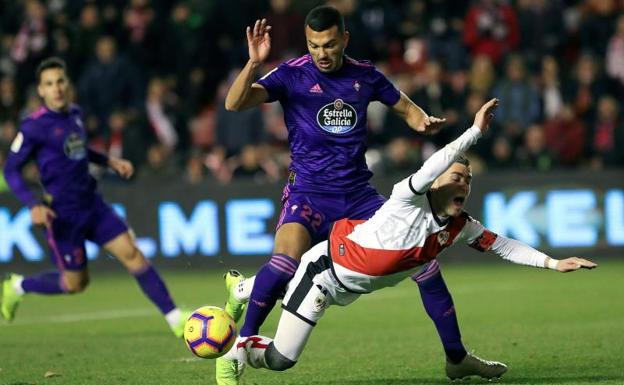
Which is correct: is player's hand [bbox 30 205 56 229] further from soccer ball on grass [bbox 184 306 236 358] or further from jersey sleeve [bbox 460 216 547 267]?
jersey sleeve [bbox 460 216 547 267]

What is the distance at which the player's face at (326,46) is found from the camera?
310 inches

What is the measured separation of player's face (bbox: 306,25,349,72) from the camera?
7.88 m

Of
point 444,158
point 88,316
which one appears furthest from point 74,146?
point 444,158

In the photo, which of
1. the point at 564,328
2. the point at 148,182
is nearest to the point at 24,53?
the point at 148,182

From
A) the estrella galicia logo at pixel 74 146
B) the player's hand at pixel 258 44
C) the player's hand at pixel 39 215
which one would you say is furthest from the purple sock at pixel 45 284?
the player's hand at pixel 258 44

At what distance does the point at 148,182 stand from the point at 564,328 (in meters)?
8.13

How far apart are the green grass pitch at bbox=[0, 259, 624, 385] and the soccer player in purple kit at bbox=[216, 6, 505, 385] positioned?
1.79ft

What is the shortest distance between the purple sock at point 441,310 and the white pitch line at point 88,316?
558 cm

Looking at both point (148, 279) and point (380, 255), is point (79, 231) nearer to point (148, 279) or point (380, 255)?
point (148, 279)

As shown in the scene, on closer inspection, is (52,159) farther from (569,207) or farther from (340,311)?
(569,207)

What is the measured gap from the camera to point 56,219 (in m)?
11.0

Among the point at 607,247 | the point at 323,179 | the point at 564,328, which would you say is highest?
the point at 323,179

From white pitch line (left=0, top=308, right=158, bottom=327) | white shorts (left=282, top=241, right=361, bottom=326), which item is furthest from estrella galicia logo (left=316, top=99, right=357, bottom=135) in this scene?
white pitch line (left=0, top=308, right=158, bottom=327)

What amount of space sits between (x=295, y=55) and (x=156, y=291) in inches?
354
